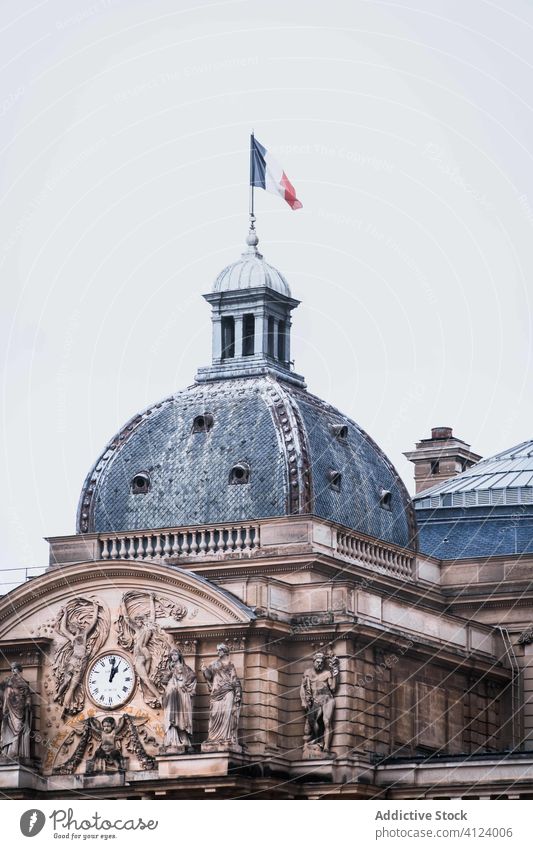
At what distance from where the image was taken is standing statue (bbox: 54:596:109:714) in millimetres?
75062

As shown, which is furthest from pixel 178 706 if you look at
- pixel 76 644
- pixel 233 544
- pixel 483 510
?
pixel 483 510

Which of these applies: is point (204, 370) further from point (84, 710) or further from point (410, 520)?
point (84, 710)

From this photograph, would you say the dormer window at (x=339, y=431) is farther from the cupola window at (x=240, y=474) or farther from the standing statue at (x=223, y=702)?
the standing statue at (x=223, y=702)

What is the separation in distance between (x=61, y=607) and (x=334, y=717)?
8.73m

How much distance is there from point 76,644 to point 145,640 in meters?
2.26

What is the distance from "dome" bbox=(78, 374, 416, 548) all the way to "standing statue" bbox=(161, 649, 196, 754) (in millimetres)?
6539

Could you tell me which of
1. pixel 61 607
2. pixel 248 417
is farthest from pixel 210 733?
pixel 248 417

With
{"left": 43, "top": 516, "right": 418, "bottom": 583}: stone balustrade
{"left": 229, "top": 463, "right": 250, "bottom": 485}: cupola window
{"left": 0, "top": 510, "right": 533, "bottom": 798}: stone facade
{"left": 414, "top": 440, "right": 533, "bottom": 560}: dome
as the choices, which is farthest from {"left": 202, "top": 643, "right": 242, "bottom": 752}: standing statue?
{"left": 414, "top": 440, "right": 533, "bottom": 560}: dome

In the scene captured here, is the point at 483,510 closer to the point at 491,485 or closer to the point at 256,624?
the point at 491,485

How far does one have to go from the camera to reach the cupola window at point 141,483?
79.7m

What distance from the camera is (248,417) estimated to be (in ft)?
262

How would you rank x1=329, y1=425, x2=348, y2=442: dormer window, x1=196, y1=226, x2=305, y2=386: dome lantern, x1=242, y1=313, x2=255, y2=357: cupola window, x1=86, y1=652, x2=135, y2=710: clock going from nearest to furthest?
x1=86, y1=652, x2=135, y2=710: clock < x1=329, y1=425, x2=348, y2=442: dormer window < x1=196, y1=226, x2=305, y2=386: dome lantern < x1=242, y1=313, x2=255, y2=357: cupola window

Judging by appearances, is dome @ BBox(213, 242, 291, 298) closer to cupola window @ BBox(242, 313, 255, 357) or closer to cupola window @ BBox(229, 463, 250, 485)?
cupola window @ BBox(242, 313, 255, 357)

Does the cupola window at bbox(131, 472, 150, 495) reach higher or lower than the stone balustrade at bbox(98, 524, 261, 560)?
higher
